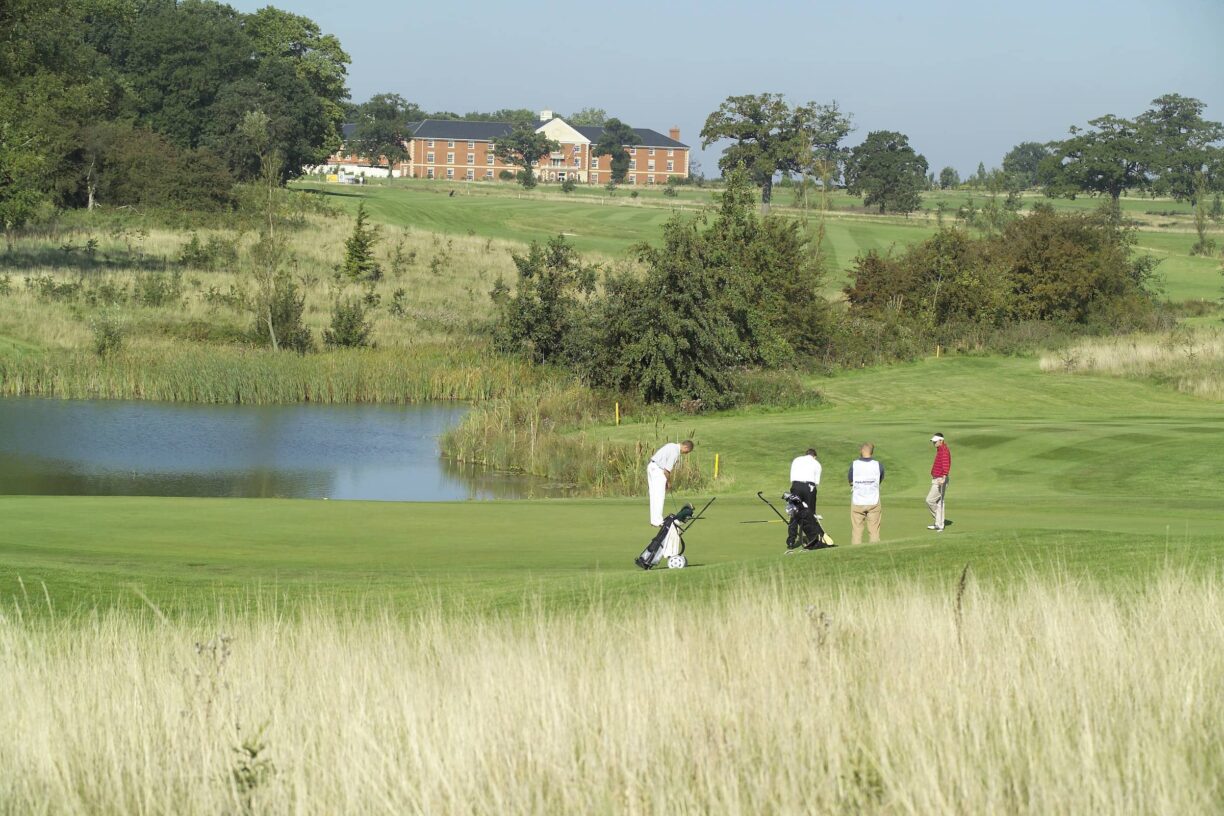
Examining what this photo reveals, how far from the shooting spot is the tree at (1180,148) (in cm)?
14262

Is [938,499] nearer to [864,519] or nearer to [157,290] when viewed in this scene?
[864,519]

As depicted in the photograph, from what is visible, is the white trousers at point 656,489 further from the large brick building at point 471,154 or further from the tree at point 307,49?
the large brick building at point 471,154

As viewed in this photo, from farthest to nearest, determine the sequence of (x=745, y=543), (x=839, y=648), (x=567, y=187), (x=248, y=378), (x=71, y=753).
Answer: (x=567, y=187)
(x=248, y=378)
(x=745, y=543)
(x=839, y=648)
(x=71, y=753)

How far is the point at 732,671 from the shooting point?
8078mm

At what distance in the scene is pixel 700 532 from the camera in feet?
64.6

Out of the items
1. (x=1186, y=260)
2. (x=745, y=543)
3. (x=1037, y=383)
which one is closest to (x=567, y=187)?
(x=1186, y=260)

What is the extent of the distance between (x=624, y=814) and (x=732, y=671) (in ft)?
6.56

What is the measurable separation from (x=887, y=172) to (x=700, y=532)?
402ft

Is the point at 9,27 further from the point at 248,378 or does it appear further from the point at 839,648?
the point at 839,648

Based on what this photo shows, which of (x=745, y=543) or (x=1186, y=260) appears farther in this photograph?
(x=1186, y=260)

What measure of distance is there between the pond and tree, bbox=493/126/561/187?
145 meters

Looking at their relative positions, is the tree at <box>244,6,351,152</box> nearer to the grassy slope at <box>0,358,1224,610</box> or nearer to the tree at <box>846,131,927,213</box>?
the tree at <box>846,131,927,213</box>

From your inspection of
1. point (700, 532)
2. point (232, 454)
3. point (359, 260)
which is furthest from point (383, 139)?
point (700, 532)

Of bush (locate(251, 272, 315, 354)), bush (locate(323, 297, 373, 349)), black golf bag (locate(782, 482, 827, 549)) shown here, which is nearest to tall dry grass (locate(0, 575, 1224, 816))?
black golf bag (locate(782, 482, 827, 549))
